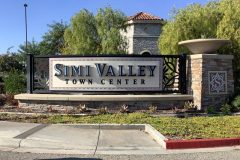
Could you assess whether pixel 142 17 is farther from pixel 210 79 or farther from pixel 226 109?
pixel 226 109

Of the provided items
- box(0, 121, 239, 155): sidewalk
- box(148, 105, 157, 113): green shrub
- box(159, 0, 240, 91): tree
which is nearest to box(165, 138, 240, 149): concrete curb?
box(0, 121, 239, 155): sidewalk

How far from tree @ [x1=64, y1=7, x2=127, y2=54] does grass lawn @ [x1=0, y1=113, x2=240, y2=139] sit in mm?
31852

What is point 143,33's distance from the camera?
55312 millimetres

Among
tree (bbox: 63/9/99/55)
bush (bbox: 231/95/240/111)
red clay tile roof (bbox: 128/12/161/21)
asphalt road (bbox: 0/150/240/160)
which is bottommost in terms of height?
asphalt road (bbox: 0/150/240/160)

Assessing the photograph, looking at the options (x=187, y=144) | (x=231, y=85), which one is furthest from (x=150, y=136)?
(x=231, y=85)

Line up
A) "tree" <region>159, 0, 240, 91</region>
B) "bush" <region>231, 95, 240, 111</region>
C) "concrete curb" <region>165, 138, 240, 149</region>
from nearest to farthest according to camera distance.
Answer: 1. "concrete curb" <region>165, 138, 240, 149</region>
2. "bush" <region>231, 95, 240, 111</region>
3. "tree" <region>159, 0, 240, 91</region>

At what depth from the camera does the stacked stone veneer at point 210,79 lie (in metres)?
16.7

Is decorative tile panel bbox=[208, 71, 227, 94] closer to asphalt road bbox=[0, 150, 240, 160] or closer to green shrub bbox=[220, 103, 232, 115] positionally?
green shrub bbox=[220, 103, 232, 115]

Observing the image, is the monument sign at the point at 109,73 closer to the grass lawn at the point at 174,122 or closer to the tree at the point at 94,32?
the grass lawn at the point at 174,122

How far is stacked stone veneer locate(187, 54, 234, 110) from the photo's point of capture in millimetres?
16672

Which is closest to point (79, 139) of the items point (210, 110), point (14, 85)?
point (210, 110)

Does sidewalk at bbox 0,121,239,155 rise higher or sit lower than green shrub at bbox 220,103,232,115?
lower

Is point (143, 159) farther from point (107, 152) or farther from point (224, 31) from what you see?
point (224, 31)

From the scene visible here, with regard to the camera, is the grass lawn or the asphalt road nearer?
the asphalt road
